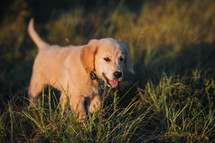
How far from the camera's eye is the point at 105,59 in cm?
221

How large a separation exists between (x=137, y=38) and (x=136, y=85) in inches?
59.5

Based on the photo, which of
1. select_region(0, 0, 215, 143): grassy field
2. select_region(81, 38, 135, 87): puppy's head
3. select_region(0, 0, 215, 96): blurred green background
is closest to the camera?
select_region(0, 0, 215, 143): grassy field

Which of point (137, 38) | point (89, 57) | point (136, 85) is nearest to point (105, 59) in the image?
point (89, 57)

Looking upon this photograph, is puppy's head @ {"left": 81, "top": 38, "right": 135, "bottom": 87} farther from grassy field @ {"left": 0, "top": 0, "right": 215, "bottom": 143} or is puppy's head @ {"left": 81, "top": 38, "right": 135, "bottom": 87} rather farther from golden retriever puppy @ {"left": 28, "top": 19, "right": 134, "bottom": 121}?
→ grassy field @ {"left": 0, "top": 0, "right": 215, "bottom": 143}

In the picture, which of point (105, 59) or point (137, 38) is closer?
point (105, 59)

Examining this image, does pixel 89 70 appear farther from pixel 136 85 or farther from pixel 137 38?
pixel 137 38

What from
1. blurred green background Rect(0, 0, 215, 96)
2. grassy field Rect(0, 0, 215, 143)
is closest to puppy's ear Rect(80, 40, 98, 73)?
grassy field Rect(0, 0, 215, 143)

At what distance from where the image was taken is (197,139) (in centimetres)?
191

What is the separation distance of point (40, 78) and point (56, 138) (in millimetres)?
1359

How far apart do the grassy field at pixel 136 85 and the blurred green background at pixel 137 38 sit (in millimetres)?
18

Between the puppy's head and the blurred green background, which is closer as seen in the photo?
the puppy's head

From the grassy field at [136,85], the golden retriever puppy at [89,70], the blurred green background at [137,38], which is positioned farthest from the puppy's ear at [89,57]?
the blurred green background at [137,38]

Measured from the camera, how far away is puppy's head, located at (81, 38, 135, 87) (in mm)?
2132

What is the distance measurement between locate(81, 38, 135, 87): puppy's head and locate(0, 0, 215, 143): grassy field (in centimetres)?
26
